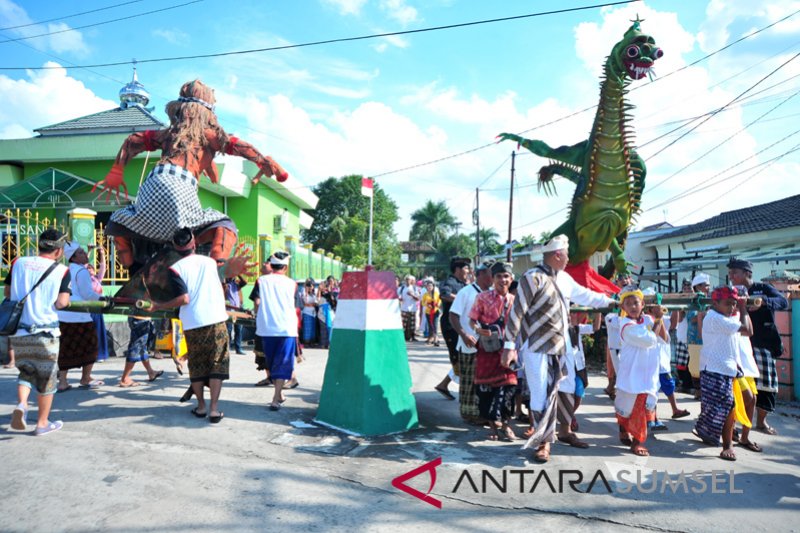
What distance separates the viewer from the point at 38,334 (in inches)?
171

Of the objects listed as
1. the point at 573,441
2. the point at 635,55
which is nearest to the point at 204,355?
the point at 573,441

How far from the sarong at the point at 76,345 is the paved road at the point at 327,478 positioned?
62 cm

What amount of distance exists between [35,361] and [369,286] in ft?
9.12

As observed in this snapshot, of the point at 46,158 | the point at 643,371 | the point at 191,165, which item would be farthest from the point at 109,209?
the point at 643,371

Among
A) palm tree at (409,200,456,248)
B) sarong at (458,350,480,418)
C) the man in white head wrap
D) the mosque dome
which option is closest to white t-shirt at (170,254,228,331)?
sarong at (458,350,480,418)

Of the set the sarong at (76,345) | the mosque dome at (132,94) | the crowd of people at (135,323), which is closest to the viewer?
the crowd of people at (135,323)

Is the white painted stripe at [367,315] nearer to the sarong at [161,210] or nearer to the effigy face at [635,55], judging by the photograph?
the sarong at [161,210]

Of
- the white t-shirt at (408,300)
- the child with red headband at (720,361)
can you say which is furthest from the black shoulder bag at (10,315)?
the white t-shirt at (408,300)

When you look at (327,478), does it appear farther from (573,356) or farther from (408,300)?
(408,300)

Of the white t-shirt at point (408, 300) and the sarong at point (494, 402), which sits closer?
the sarong at point (494, 402)

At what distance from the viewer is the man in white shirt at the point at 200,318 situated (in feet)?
15.5

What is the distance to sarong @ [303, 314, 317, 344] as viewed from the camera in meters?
12.4

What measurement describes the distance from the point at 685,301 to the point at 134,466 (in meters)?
4.97

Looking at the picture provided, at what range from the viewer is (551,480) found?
3.77 meters
